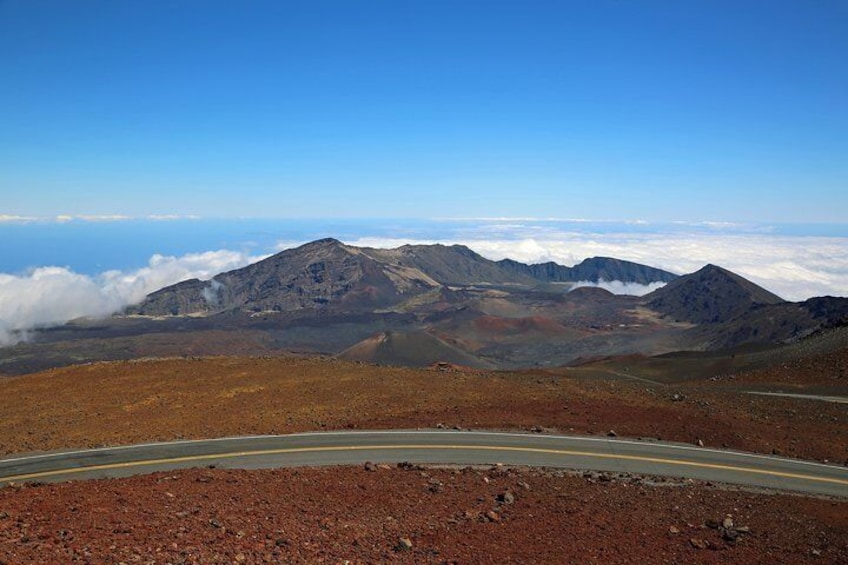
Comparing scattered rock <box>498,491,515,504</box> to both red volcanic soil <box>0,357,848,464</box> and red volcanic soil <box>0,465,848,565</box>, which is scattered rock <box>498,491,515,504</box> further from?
red volcanic soil <box>0,357,848,464</box>

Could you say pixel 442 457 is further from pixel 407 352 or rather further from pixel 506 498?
pixel 407 352

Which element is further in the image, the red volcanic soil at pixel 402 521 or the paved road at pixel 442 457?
the paved road at pixel 442 457

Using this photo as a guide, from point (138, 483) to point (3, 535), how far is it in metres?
5.57

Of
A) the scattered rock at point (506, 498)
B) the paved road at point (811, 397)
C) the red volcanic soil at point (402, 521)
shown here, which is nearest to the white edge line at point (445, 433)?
the red volcanic soil at point (402, 521)

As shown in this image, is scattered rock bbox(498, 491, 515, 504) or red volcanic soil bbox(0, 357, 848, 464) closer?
scattered rock bbox(498, 491, 515, 504)

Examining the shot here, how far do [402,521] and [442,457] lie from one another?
7.42 m

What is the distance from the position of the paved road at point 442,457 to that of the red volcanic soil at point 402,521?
2.28 metres

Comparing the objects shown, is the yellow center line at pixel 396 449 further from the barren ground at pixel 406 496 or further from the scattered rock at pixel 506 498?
the scattered rock at pixel 506 498

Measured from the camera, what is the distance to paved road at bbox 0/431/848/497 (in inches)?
809

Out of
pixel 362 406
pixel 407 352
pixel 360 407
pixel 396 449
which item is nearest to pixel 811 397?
pixel 362 406

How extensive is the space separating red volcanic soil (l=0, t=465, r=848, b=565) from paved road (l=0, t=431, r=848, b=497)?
2279mm

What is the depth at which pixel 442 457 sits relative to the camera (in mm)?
21594

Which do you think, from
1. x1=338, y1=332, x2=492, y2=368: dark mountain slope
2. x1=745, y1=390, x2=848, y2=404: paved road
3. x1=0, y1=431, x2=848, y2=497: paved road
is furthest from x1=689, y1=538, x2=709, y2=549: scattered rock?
x1=338, y1=332, x2=492, y2=368: dark mountain slope

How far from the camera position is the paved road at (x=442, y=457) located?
67.4ft
